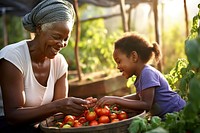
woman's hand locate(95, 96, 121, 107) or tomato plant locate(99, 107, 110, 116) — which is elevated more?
woman's hand locate(95, 96, 121, 107)

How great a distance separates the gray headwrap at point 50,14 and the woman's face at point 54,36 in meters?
0.05

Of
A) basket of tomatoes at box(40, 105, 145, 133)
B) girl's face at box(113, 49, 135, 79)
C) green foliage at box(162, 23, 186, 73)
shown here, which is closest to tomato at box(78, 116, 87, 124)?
basket of tomatoes at box(40, 105, 145, 133)

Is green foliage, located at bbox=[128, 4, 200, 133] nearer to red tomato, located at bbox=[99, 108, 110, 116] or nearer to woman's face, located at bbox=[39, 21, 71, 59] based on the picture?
red tomato, located at bbox=[99, 108, 110, 116]

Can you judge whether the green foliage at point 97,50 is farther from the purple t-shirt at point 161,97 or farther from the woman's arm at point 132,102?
the woman's arm at point 132,102

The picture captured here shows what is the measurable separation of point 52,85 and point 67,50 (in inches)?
286

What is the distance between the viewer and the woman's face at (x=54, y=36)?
2.89m

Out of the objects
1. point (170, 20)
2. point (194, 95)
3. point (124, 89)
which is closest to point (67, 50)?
point (170, 20)

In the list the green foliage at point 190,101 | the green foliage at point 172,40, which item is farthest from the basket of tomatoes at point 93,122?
the green foliage at point 172,40

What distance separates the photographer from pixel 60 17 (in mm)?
2914

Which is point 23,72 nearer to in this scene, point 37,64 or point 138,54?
point 37,64

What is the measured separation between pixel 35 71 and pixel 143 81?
0.80 meters

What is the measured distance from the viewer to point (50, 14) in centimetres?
293

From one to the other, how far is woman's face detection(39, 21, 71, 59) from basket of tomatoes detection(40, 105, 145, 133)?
0.47 m

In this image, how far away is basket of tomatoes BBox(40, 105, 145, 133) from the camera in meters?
2.28
